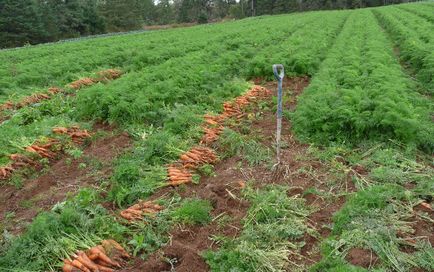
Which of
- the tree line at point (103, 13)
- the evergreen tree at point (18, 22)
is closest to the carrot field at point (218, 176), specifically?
the tree line at point (103, 13)

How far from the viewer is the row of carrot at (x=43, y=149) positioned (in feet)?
23.7

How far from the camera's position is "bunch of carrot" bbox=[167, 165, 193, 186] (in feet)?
21.2

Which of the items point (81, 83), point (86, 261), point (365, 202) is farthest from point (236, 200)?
point (81, 83)

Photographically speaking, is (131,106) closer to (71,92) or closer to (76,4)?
(71,92)

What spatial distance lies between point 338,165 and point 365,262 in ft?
8.13

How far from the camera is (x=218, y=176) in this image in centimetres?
670

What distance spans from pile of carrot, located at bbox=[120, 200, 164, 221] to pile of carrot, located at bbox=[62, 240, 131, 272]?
575 millimetres

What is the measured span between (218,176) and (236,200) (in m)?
0.86

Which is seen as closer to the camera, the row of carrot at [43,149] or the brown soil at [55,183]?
the brown soil at [55,183]

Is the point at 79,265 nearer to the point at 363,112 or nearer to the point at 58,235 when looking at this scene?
the point at 58,235

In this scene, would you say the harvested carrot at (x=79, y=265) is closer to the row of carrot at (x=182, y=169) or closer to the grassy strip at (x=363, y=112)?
the row of carrot at (x=182, y=169)

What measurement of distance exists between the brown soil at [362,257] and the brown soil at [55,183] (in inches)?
160

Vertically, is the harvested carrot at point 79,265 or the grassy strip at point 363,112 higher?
the grassy strip at point 363,112

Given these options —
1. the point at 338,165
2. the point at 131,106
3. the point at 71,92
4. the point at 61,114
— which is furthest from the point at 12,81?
the point at 338,165
